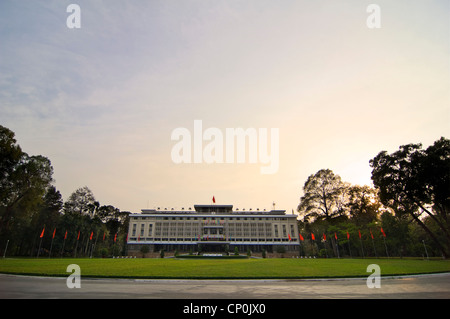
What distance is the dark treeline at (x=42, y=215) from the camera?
118 ft

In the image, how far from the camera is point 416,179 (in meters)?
36.1

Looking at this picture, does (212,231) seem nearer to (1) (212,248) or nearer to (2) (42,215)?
(1) (212,248)

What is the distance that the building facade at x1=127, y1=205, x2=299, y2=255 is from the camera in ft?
260

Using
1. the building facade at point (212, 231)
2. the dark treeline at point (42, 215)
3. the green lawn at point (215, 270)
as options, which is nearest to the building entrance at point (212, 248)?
the building facade at point (212, 231)

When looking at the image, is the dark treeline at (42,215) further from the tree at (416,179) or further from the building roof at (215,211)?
the tree at (416,179)

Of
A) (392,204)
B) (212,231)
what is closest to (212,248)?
(212,231)

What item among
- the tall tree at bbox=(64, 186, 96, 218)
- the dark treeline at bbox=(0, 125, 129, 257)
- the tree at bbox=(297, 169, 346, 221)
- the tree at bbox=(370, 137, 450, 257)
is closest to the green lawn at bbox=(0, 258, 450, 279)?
the tree at bbox=(370, 137, 450, 257)

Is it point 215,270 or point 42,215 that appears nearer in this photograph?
point 215,270

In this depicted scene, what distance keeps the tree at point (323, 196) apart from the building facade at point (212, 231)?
2943 centimetres

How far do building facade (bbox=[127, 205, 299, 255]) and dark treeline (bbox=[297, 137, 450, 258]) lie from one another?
1102 cm

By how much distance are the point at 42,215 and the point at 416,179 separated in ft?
276

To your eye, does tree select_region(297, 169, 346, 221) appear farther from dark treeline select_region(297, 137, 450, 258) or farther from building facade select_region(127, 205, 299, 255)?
building facade select_region(127, 205, 299, 255)
